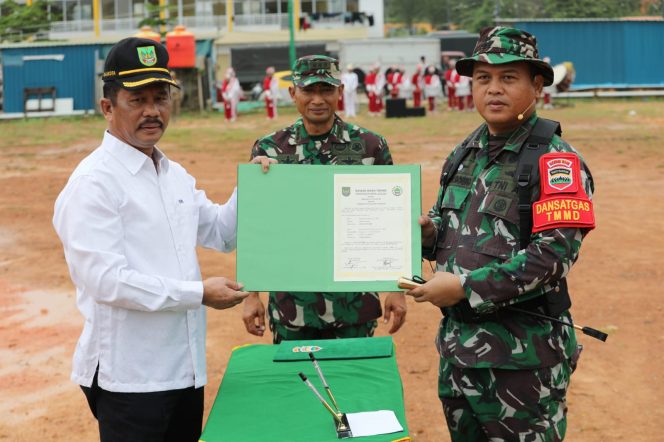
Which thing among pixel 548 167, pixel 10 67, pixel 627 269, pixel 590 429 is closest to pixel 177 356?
pixel 548 167

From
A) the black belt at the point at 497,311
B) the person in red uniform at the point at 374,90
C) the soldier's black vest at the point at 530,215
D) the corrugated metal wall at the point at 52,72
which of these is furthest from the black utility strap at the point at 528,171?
the corrugated metal wall at the point at 52,72

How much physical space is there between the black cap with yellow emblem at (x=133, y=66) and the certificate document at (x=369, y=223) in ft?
2.86

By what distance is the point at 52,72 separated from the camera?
3459 cm

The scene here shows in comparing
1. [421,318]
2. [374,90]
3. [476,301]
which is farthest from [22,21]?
[476,301]

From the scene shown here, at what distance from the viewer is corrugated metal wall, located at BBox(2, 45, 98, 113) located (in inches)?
1335

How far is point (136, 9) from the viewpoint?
5434cm

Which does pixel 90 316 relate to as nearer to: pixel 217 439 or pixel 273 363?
pixel 217 439

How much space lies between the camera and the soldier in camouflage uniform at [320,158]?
423 centimetres

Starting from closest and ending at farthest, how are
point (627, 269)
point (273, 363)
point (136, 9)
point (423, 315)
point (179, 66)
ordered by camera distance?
point (273, 363) → point (423, 315) → point (627, 269) → point (179, 66) → point (136, 9)

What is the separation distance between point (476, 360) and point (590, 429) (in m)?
2.32

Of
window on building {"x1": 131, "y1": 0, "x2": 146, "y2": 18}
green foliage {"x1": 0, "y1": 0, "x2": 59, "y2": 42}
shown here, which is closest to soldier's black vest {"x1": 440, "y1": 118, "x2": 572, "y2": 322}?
green foliage {"x1": 0, "y1": 0, "x2": 59, "y2": 42}

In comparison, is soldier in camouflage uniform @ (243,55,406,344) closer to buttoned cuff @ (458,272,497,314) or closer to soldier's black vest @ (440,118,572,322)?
soldier's black vest @ (440,118,572,322)

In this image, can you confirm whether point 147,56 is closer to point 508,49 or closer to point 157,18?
point 508,49

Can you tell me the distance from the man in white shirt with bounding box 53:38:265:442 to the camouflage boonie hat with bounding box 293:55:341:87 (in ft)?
4.28
